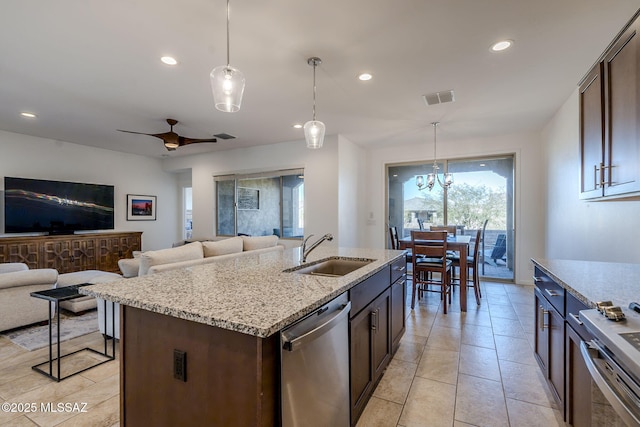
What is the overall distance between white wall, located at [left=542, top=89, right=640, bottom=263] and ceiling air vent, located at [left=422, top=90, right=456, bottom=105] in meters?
1.32

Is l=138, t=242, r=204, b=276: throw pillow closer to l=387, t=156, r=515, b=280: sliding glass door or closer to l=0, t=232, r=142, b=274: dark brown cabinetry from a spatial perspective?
l=0, t=232, r=142, b=274: dark brown cabinetry

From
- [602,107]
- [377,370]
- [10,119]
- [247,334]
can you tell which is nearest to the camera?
[247,334]

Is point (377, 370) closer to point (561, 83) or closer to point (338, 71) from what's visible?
point (338, 71)

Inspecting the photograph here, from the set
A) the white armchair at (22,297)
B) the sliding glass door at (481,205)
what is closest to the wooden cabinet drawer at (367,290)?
the white armchair at (22,297)

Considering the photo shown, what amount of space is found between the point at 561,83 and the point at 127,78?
4.54 meters

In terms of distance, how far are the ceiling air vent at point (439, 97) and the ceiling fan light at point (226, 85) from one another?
2.43 m

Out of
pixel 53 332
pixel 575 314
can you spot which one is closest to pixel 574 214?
pixel 575 314

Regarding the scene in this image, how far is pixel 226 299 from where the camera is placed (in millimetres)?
1300

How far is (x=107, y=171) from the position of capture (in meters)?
6.47

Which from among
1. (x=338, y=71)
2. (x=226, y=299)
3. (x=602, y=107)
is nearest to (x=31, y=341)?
(x=226, y=299)

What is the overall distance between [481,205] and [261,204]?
4.42m

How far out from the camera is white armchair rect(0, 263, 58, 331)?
303cm

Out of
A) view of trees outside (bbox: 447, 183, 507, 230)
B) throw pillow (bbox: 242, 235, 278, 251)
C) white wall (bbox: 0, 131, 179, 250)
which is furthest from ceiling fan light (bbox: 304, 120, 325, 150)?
white wall (bbox: 0, 131, 179, 250)

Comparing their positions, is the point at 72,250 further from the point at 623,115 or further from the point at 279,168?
the point at 623,115
